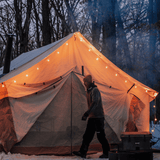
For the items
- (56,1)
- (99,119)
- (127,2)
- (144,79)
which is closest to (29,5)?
(56,1)

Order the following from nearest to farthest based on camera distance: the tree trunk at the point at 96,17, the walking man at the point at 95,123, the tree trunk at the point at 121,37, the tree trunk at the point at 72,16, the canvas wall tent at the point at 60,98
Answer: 1. the walking man at the point at 95,123
2. the canvas wall tent at the point at 60,98
3. the tree trunk at the point at 121,37
4. the tree trunk at the point at 96,17
5. the tree trunk at the point at 72,16

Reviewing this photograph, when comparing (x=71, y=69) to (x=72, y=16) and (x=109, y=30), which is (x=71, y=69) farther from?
(x=72, y=16)

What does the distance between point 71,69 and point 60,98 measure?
63cm

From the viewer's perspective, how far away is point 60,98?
491 centimetres

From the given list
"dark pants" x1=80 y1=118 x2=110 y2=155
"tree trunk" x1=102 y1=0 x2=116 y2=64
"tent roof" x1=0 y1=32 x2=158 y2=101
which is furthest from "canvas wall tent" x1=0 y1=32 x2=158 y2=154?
"tree trunk" x1=102 y1=0 x2=116 y2=64

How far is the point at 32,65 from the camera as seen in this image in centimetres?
436

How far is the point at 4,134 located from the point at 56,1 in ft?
53.2

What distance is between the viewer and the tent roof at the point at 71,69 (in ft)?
15.3

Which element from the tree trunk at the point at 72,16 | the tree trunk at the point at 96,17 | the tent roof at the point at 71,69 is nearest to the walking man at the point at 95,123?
the tent roof at the point at 71,69

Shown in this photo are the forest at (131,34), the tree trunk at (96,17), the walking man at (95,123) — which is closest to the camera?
the walking man at (95,123)

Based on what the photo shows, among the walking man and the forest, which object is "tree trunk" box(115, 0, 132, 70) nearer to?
the forest

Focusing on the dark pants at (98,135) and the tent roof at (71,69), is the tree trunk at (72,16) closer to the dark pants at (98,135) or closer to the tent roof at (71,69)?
the tent roof at (71,69)

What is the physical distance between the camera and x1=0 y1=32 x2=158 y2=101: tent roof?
15.3 ft

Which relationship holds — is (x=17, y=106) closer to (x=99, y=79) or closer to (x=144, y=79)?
(x=99, y=79)
